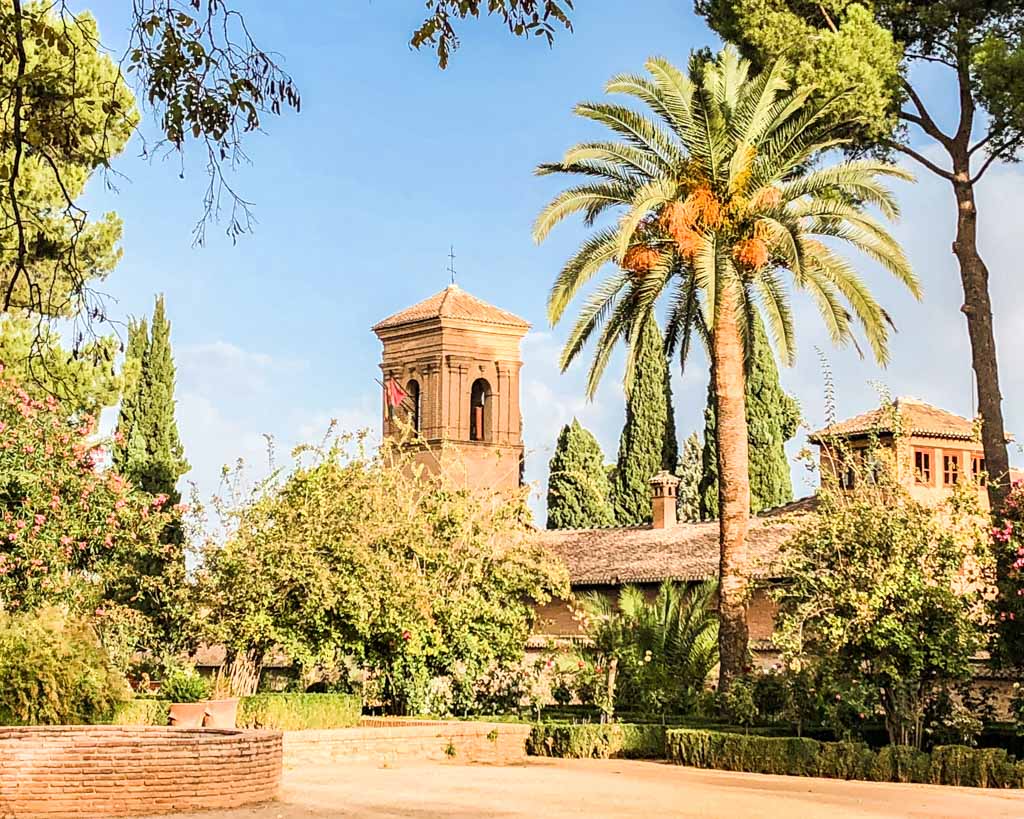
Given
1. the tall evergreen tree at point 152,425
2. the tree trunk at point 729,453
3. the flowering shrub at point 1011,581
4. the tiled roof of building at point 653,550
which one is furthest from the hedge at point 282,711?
the tall evergreen tree at point 152,425

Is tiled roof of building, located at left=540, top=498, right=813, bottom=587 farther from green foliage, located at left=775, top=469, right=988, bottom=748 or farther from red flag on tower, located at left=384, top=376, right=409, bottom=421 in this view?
red flag on tower, located at left=384, top=376, right=409, bottom=421

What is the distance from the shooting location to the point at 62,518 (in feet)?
78.7

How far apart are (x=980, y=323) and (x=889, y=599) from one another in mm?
7660

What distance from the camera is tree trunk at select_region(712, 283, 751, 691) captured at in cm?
2333

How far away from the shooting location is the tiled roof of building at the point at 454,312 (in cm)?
5000

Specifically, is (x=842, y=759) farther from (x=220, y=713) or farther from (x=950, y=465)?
(x=950, y=465)

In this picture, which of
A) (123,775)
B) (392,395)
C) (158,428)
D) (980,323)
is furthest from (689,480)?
(123,775)

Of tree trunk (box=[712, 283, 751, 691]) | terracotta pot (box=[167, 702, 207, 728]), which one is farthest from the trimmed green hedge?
terracotta pot (box=[167, 702, 207, 728])

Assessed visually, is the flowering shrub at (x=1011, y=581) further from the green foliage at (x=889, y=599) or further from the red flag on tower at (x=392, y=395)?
the red flag on tower at (x=392, y=395)

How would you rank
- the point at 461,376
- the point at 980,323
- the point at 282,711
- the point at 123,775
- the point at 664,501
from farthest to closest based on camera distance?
the point at 461,376, the point at 664,501, the point at 980,323, the point at 282,711, the point at 123,775

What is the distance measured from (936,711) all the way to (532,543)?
835cm

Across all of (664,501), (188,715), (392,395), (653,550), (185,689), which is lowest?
(188,715)

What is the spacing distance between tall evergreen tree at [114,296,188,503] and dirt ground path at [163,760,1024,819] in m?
16.2

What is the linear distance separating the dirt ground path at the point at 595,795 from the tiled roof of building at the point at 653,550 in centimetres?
1139
